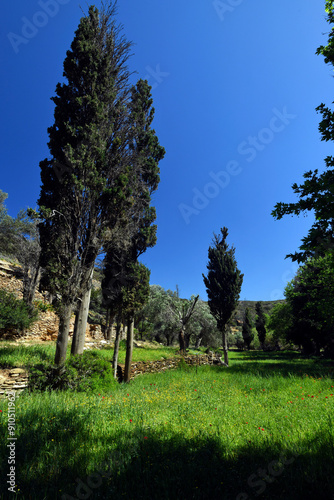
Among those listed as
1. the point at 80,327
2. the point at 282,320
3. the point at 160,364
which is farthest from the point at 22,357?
the point at 282,320

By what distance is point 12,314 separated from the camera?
1503 centimetres

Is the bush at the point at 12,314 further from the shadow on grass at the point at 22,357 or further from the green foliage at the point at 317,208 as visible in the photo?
the green foliage at the point at 317,208

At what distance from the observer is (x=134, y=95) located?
14.2 meters

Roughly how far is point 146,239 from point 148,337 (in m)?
28.3

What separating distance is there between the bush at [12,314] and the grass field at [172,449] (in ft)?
36.4

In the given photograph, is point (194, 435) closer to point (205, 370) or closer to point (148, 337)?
point (205, 370)

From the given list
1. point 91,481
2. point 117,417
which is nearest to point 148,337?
point 117,417

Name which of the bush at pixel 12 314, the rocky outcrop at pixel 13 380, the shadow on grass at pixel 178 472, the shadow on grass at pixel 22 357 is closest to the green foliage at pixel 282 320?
the shadow on grass at pixel 178 472

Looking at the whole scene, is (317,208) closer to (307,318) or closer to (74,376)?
(74,376)

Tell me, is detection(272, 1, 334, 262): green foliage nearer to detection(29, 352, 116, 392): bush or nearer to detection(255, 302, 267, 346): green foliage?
detection(29, 352, 116, 392): bush

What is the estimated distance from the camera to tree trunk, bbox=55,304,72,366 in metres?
7.70

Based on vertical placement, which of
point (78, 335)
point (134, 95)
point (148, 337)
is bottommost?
point (148, 337)

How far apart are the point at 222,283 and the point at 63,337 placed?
1398 cm

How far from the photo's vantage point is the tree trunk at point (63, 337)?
7699 millimetres
